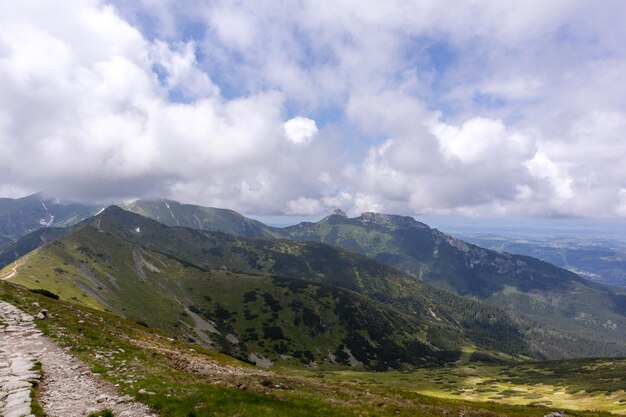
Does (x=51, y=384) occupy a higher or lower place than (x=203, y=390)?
higher

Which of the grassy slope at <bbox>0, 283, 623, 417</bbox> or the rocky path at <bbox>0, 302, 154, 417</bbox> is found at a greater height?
the rocky path at <bbox>0, 302, 154, 417</bbox>

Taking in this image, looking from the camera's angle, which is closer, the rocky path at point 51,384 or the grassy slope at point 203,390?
the rocky path at point 51,384

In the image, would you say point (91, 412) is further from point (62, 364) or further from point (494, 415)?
point (494, 415)

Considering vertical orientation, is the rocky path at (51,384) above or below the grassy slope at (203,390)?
above

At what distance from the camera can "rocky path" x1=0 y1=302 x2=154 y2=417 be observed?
74.1 ft

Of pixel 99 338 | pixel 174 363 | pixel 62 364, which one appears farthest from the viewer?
pixel 99 338

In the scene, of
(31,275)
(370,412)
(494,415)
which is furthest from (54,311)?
(31,275)

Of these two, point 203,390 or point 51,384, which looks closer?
point 51,384

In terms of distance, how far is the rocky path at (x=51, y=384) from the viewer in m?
22.6

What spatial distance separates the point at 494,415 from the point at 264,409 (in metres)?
23.6

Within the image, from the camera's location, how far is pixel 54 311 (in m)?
50.7

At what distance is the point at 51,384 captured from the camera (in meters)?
26.7

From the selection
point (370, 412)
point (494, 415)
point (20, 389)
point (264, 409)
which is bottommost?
point (494, 415)

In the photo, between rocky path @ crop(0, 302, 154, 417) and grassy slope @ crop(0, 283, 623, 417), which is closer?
rocky path @ crop(0, 302, 154, 417)
